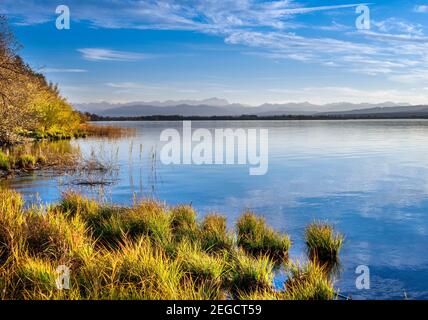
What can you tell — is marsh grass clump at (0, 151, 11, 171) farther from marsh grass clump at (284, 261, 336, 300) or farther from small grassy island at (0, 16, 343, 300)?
marsh grass clump at (284, 261, 336, 300)

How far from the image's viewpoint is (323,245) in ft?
44.2

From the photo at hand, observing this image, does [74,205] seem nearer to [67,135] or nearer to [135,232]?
[135,232]

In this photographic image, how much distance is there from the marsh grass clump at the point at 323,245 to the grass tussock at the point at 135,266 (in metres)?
1.01

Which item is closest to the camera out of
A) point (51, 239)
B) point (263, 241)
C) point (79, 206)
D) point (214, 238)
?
point (51, 239)

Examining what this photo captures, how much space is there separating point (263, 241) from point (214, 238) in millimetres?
1483

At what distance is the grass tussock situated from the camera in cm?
802

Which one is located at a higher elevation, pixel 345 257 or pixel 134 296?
pixel 134 296

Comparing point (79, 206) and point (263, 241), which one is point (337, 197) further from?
point (79, 206)

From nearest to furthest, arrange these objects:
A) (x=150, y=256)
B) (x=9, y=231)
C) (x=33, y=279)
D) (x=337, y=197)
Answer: (x=33, y=279) → (x=150, y=256) → (x=9, y=231) → (x=337, y=197)

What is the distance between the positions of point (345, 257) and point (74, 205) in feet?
30.5


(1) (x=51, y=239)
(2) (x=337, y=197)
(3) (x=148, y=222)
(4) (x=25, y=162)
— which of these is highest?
(4) (x=25, y=162)

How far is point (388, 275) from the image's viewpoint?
1206cm

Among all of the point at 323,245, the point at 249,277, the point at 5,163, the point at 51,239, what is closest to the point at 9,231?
the point at 51,239
